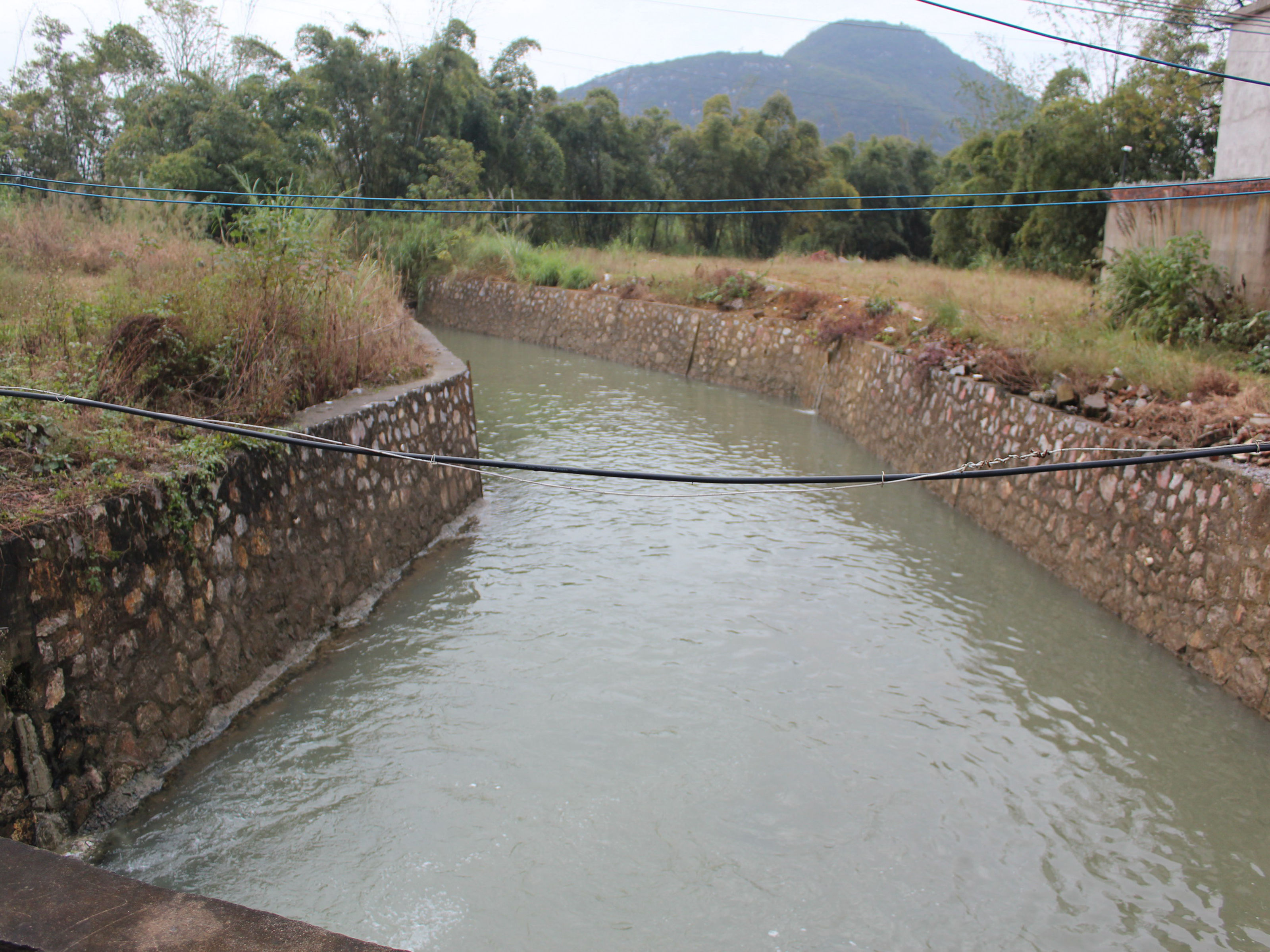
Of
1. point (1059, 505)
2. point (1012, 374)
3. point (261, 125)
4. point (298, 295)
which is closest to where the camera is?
point (298, 295)

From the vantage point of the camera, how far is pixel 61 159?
2600cm

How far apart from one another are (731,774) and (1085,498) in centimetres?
399

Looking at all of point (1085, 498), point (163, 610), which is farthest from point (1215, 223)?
point (163, 610)

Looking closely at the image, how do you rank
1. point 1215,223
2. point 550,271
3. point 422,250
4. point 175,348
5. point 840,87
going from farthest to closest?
point 840,87
point 422,250
point 550,271
point 1215,223
point 175,348

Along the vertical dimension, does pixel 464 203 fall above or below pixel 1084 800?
above

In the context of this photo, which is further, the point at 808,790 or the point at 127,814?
the point at 808,790

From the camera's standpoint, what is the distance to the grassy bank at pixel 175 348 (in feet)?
12.9

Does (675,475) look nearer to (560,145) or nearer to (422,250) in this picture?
(422,250)

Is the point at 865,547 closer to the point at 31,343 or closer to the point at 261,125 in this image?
the point at 31,343

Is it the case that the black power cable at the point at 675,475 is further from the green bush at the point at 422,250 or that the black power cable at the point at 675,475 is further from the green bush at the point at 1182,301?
the green bush at the point at 422,250

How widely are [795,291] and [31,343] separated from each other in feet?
42.5

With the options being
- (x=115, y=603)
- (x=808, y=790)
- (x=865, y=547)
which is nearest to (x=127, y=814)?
(x=115, y=603)

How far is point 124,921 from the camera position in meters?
2.16

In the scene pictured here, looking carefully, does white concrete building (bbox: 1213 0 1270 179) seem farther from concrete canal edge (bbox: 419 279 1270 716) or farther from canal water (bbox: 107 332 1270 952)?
canal water (bbox: 107 332 1270 952)
